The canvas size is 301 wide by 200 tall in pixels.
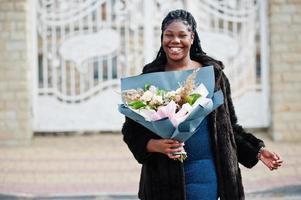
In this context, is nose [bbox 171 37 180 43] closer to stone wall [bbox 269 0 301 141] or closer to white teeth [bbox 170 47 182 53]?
white teeth [bbox 170 47 182 53]

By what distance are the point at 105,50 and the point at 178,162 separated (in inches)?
297

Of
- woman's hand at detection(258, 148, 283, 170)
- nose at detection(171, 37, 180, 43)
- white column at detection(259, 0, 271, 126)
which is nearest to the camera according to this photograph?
nose at detection(171, 37, 180, 43)

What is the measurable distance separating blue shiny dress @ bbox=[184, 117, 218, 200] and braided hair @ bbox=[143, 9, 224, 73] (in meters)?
0.31

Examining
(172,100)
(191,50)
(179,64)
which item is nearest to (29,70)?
(191,50)

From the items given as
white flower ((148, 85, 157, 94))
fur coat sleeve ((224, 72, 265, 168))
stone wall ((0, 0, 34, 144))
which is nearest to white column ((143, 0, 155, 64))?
stone wall ((0, 0, 34, 144))

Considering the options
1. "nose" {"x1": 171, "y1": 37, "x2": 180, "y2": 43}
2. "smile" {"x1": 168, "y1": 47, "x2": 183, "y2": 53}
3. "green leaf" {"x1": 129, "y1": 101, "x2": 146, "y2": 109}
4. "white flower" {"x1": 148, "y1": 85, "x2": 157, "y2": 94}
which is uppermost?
"nose" {"x1": 171, "y1": 37, "x2": 180, "y2": 43}

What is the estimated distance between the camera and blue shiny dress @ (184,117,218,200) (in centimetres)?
290

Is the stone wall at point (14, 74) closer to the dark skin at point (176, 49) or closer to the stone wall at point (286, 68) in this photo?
the stone wall at point (286, 68)

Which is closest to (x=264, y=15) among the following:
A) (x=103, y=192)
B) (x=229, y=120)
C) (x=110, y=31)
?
(x=110, y=31)

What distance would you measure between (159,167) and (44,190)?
4067mm

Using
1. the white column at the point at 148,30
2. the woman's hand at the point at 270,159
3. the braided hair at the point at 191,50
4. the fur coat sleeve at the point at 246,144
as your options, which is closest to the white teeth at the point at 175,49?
the braided hair at the point at 191,50

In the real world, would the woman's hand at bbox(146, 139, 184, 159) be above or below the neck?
below

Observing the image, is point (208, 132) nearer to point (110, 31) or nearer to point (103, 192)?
point (103, 192)

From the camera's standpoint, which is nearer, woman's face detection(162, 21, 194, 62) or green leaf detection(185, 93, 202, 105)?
green leaf detection(185, 93, 202, 105)
